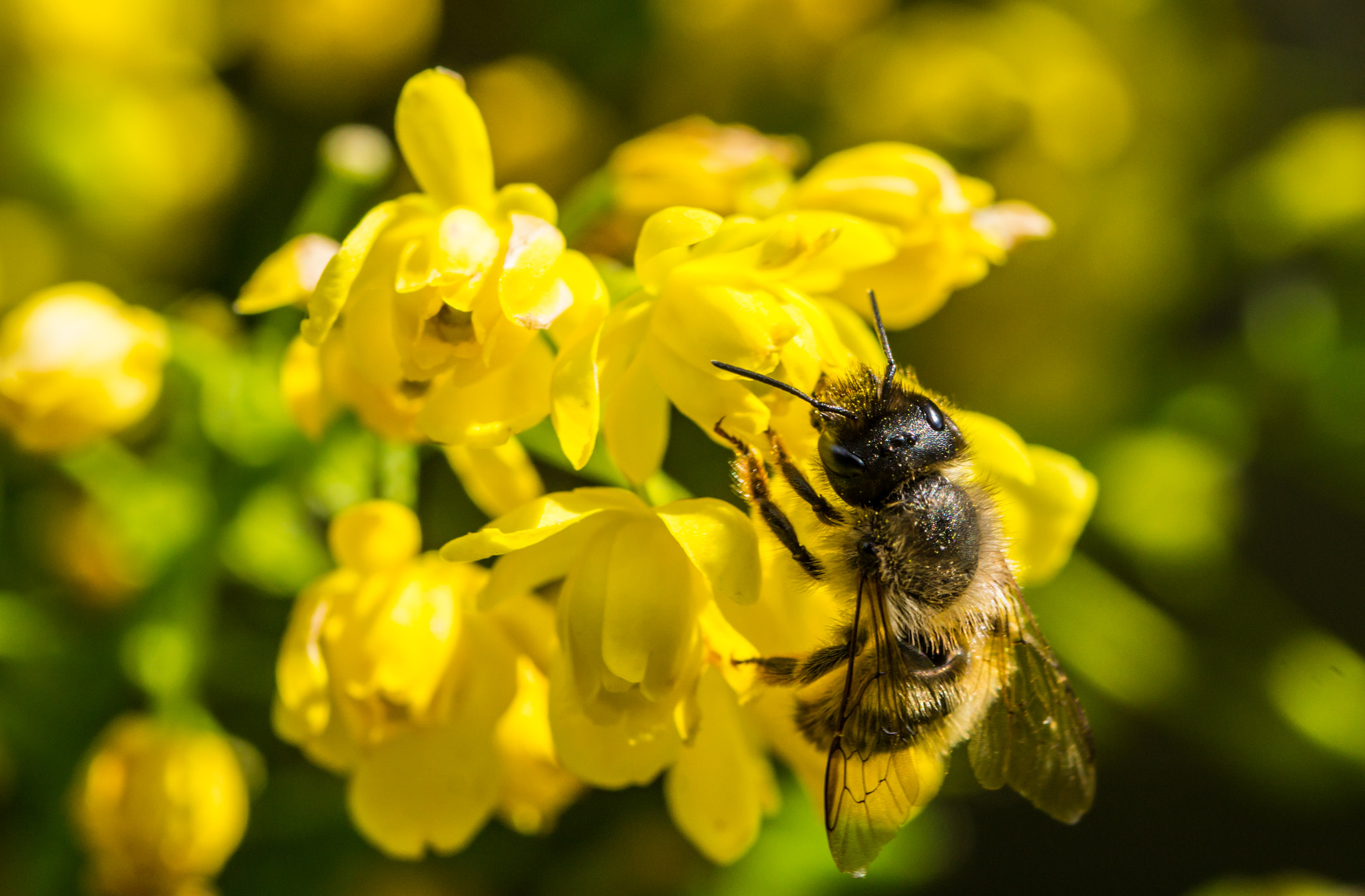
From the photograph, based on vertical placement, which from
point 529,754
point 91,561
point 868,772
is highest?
point 868,772

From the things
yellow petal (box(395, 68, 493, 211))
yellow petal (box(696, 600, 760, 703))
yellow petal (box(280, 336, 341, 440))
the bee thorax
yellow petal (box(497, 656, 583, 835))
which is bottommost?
yellow petal (box(497, 656, 583, 835))

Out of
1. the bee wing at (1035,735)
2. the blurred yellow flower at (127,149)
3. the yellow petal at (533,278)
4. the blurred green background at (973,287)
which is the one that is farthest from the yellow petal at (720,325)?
the blurred yellow flower at (127,149)

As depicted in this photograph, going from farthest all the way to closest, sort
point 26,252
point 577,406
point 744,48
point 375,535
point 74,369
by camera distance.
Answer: point 744,48, point 26,252, point 74,369, point 375,535, point 577,406

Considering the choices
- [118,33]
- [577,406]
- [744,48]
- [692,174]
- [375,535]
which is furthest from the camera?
[744,48]

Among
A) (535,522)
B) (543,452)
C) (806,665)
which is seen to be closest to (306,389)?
(543,452)

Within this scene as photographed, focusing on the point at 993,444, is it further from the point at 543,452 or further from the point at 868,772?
the point at 543,452

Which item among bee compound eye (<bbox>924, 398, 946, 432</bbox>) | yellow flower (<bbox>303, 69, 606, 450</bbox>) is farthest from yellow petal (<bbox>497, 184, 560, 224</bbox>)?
bee compound eye (<bbox>924, 398, 946, 432</bbox>)

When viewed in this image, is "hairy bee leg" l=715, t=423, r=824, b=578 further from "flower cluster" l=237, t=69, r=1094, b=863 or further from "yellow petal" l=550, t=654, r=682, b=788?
"yellow petal" l=550, t=654, r=682, b=788
